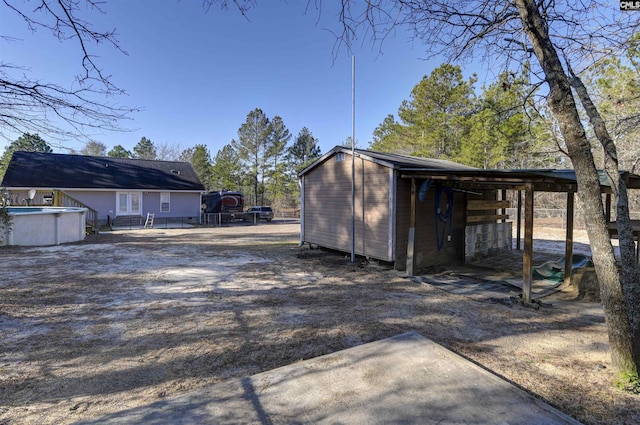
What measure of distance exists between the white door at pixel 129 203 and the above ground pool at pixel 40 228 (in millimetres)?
8421

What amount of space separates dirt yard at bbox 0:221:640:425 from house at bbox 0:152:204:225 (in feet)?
41.6

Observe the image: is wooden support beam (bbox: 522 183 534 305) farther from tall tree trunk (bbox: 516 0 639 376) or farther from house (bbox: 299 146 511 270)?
tall tree trunk (bbox: 516 0 639 376)

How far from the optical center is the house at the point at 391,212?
780 centimetres

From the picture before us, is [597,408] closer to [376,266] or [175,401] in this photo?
[175,401]

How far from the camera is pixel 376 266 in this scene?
8250 millimetres

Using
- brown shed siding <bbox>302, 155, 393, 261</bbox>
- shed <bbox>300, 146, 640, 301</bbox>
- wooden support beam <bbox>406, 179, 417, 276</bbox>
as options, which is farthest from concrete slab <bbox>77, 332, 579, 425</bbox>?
brown shed siding <bbox>302, 155, 393, 261</bbox>

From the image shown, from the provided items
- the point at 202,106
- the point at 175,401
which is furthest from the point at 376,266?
the point at 202,106

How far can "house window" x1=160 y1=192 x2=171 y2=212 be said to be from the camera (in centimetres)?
2130

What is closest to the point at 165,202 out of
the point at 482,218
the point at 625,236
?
the point at 482,218

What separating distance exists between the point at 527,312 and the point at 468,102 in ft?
59.4

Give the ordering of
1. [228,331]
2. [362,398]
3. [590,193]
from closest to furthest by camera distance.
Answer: [362,398] → [590,193] → [228,331]

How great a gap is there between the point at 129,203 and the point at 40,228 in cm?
991

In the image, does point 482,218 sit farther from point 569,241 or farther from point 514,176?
point 514,176

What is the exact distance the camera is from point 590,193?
2.96 metres
